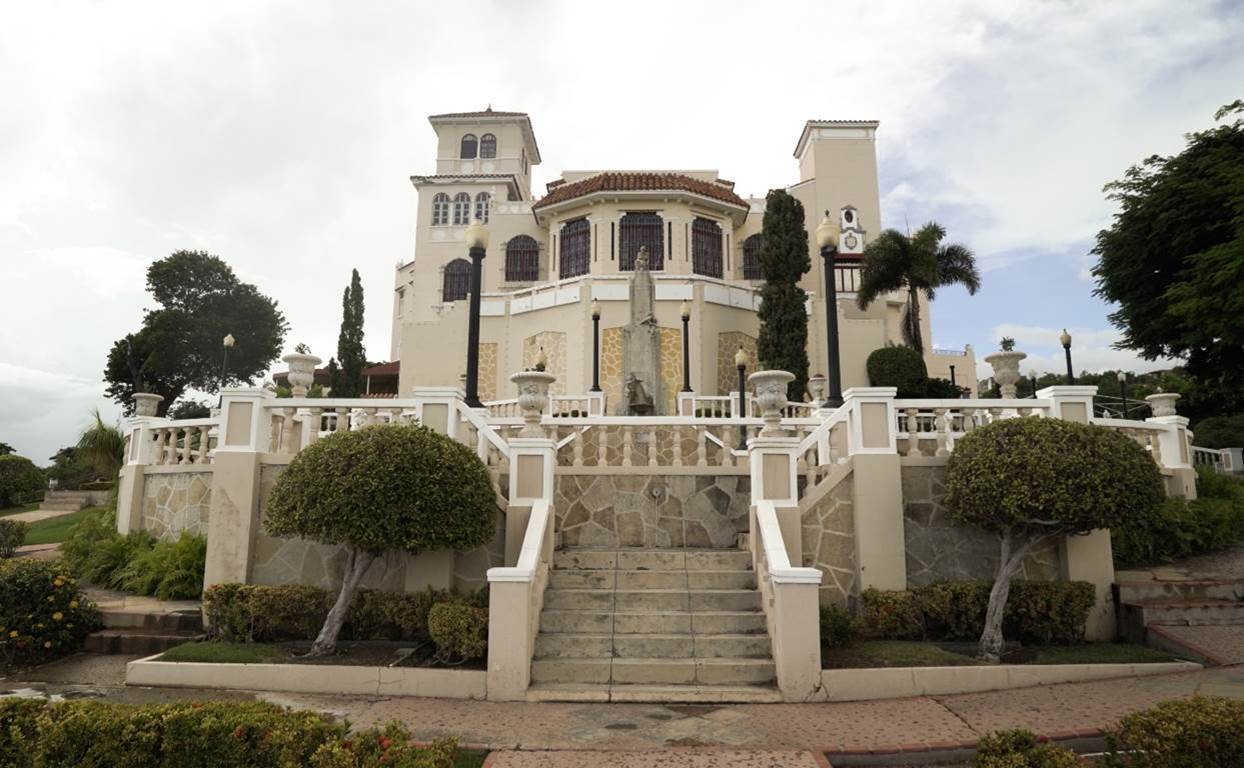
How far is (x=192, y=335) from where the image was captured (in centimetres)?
4297

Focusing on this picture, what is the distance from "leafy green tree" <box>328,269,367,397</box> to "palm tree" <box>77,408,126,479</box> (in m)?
18.2

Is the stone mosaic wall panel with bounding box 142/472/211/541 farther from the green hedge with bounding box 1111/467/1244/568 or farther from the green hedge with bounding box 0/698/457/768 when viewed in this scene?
the green hedge with bounding box 1111/467/1244/568

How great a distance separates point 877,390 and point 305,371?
314 inches

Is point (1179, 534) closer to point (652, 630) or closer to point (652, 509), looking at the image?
point (652, 509)

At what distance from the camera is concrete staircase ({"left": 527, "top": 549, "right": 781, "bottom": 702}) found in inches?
283

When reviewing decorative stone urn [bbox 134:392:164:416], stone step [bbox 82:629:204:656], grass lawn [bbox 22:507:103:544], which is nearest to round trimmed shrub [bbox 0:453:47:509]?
grass lawn [bbox 22:507:103:544]

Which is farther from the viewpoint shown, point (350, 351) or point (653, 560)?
point (350, 351)

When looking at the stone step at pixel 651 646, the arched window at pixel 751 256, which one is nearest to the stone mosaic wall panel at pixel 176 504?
the stone step at pixel 651 646

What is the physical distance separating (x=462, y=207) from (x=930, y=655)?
3483 centimetres

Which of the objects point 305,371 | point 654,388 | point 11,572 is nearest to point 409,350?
point 654,388

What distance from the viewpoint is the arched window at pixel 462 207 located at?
124ft

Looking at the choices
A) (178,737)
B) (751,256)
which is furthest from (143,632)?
(751,256)

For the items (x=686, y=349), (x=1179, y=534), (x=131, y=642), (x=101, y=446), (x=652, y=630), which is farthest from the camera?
(x=686, y=349)

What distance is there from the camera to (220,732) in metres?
4.82
